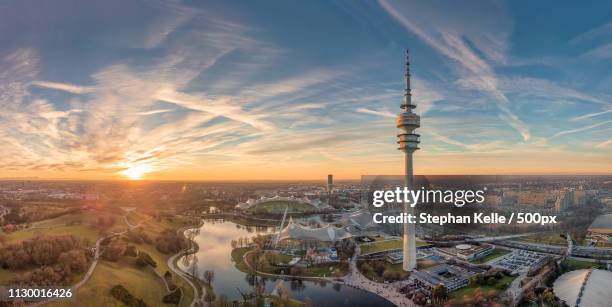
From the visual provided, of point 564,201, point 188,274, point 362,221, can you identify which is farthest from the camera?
point 564,201

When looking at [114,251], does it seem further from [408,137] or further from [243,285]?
[408,137]

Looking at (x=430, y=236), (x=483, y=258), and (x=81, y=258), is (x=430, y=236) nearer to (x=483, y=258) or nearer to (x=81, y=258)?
(x=483, y=258)

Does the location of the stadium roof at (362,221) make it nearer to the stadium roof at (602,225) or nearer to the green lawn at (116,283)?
the stadium roof at (602,225)

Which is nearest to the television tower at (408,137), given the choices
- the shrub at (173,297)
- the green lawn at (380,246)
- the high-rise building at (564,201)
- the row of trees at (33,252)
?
the green lawn at (380,246)

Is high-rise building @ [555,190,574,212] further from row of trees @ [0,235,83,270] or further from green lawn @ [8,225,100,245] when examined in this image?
row of trees @ [0,235,83,270]

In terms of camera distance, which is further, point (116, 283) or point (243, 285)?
point (243, 285)

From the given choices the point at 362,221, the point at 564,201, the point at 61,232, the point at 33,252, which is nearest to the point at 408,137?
the point at 362,221

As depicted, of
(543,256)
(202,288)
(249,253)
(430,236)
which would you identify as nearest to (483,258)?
(543,256)
